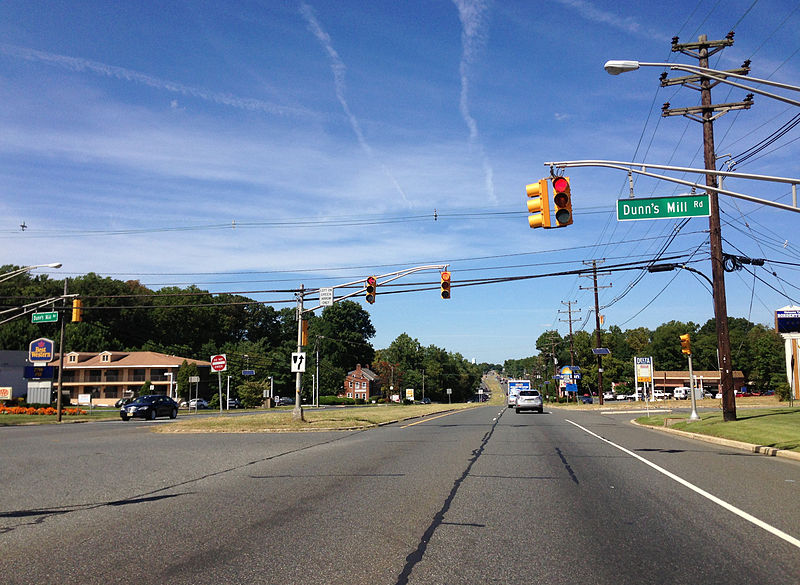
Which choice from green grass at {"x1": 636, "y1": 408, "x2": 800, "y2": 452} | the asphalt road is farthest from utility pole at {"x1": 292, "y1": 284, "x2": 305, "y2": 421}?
green grass at {"x1": 636, "y1": 408, "x2": 800, "y2": 452}

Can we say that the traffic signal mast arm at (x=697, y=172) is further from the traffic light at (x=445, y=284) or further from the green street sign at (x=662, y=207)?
the traffic light at (x=445, y=284)

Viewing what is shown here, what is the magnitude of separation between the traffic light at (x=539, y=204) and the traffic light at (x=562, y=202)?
240 mm

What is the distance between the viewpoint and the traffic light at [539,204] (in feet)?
54.5

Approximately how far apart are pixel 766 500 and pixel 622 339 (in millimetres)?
172137

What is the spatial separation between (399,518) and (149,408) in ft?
120

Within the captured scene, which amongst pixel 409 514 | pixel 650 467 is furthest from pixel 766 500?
pixel 409 514

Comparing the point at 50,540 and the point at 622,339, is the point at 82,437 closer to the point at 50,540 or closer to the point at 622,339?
the point at 50,540

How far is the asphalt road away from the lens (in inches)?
239

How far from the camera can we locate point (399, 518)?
27.7 feet

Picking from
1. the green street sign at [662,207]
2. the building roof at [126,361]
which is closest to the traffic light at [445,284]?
the green street sign at [662,207]

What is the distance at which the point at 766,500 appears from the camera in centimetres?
991

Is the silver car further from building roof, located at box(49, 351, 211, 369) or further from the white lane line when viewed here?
building roof, located at box(49, 351, 211, 369)

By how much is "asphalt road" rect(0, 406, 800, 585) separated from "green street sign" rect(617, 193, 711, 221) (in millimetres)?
6512

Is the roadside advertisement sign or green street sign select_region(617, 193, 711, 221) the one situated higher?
green street sign select_region(617, 193, 711, 221)
